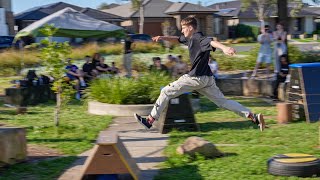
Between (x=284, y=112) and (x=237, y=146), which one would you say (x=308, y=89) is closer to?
(x=284, y=112)

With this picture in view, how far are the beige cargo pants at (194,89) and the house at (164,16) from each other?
1958 inches

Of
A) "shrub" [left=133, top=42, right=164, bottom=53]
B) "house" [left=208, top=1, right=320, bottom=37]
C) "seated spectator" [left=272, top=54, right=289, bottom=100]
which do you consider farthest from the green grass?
"house" [left=208, top=1, right=320, bottom=37]

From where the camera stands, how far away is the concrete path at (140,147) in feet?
24.2

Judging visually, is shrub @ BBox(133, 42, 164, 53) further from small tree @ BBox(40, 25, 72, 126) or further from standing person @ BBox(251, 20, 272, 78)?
small tree @ BBox(40, 25, 72, 126)

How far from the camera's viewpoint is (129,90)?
13.1 meters

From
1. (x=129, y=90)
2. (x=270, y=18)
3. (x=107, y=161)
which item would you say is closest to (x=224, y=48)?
(x=107, y=161)

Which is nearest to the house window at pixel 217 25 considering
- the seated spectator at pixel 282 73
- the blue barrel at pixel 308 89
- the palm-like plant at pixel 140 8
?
the palm-like plant at pixel 140 8

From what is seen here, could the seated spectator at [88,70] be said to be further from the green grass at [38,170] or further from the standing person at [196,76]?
the green grass at [38,170]

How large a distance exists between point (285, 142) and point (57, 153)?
3442 mm

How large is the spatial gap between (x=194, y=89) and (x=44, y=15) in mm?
51832

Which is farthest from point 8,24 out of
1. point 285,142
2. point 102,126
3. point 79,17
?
point 285,142

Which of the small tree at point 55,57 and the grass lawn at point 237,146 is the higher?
the small tree at point 55,57

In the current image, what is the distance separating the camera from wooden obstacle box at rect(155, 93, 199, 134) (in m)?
10.4

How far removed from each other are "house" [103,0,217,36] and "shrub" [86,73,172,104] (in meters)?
44.6
